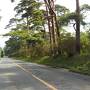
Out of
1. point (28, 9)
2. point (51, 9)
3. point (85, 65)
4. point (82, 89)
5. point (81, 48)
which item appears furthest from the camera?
point (28, 9)

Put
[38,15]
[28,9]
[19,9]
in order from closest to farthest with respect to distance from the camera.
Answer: [38,15]
[28,9]
[19,9]

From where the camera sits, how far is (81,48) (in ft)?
142

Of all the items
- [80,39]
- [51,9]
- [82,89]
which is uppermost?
[51,9]

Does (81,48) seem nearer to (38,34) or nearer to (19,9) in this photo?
(38,34)

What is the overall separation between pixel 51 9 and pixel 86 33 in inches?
309

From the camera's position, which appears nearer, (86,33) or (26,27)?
(86,33)

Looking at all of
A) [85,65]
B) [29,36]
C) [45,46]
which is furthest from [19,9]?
[85,65]

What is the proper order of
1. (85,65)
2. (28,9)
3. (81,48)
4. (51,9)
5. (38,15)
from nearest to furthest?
(85,65)
(81,48)
(51,9)
(38,15)
(28,9)

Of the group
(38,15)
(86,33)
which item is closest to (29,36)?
(38,15)

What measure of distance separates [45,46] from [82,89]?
53.5 meters

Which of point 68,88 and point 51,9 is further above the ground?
point 51,9

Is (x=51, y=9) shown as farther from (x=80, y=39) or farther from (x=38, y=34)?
(x=38, y=34)

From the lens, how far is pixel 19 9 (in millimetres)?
90812

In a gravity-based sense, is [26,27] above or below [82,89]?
above
